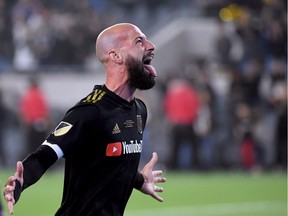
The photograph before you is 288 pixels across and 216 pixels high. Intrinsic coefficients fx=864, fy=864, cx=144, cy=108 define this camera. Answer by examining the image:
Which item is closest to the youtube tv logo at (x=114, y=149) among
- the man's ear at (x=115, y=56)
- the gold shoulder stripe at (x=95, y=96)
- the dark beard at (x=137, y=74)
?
the gold shoulder stripe at (x=95, y=96)

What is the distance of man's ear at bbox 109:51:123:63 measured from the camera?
563 centimetres

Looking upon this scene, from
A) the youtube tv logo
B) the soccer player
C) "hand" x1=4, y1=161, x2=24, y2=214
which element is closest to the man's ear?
the soccer player

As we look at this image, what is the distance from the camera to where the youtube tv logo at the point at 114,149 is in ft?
17.8

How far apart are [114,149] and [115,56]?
0.63m

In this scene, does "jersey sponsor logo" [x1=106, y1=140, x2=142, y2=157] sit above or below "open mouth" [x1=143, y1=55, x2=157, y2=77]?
below

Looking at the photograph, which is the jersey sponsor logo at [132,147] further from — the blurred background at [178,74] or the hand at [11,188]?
the blurred background at [178,74]

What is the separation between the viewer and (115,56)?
18.5 ft

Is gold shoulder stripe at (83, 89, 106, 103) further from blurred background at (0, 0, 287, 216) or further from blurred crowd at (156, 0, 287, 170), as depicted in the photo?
blurred crowd at (156, 0, 287, 170)

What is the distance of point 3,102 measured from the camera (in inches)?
Answer: 834

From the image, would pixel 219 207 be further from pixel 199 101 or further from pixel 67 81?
pixel 67 81

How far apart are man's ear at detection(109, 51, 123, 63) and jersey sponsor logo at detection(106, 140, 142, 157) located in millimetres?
534

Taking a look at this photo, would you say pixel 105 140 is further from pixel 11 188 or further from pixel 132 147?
pixel 11 188

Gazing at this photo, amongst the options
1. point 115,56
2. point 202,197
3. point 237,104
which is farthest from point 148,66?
point 237,104

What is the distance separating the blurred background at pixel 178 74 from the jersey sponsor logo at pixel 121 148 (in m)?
12.6
